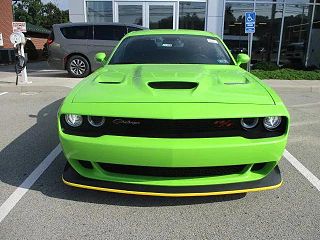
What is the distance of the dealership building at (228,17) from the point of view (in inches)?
607

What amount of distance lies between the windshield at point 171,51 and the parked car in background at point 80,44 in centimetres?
750

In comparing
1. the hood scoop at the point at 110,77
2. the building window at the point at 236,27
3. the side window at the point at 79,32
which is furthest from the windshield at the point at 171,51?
the building window at the point at 236,27

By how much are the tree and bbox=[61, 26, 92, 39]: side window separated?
59878 mm

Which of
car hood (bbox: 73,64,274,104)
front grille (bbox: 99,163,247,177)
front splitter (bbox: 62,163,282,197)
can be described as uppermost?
car hood (bbox: 73,64,274,104)

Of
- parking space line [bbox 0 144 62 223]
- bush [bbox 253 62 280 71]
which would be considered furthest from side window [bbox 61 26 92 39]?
parking space line [bbox 0 144 62 223]

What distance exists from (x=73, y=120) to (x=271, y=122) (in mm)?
1642

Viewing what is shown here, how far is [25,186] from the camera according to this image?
3.43 meters

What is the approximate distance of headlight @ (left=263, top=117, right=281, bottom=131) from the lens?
2.83m

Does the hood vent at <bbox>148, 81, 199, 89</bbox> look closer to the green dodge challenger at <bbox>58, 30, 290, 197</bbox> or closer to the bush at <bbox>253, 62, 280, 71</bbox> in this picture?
the green dodge challenger at <bbox>58, 30, 290, 197</bbox>

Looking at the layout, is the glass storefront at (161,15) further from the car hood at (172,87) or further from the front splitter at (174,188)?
the front splitter at (174,188)

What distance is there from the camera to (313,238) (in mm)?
2633

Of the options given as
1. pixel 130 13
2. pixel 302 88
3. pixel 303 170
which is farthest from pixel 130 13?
pixel 303 170

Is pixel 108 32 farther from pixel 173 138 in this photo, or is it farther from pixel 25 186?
pixel 173 138

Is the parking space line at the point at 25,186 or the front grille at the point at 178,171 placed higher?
the front grille at the point at 178,171
